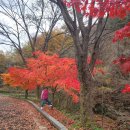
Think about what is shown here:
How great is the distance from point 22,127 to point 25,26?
72.2 feet

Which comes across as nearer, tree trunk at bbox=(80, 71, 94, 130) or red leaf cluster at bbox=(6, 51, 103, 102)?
tree trunk at bbox=(80, 71, 94, 130)

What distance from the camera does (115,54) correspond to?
25688 mm

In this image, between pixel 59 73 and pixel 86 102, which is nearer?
pixel 86 102

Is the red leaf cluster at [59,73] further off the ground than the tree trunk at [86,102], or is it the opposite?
the red leaf cluster at [59,73]

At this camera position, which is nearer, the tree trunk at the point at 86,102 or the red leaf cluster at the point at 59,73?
the tree trunk at the point at 86,102

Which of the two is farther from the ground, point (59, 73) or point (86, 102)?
point (59, 73)

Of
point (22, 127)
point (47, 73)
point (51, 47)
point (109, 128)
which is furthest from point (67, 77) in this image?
point (51, 47)

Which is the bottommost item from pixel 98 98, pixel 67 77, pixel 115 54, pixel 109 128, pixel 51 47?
pixel 109 128

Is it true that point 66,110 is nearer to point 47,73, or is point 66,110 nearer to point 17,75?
point 47,73

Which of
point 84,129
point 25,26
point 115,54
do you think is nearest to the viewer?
point 84,129

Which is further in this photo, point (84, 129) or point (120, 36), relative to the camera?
point (84, 129)

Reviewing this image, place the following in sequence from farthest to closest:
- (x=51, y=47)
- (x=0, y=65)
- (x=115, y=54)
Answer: (x=0, y=65) < (x=51, y=47) < (x=115, y=54)

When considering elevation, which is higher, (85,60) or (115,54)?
(115,54)

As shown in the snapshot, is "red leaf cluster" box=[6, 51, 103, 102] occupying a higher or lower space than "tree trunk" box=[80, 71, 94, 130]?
higher
